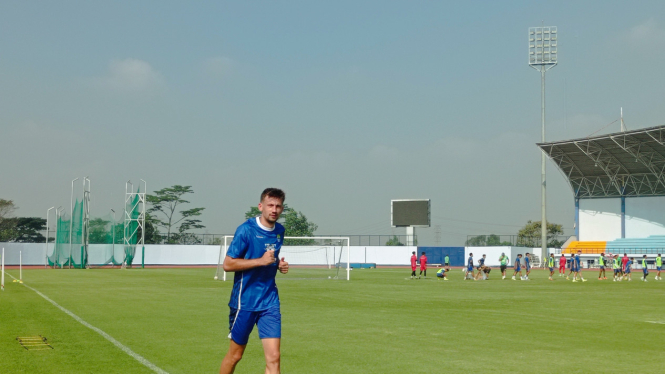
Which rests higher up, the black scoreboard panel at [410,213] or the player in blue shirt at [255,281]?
the black scoreboard panel at [410,213]

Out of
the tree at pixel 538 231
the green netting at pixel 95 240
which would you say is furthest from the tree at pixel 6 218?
the tree at pixel 538 231

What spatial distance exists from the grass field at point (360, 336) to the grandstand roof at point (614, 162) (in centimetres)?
4914

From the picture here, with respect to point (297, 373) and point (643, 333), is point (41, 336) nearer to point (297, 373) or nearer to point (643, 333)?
point (297, 373)

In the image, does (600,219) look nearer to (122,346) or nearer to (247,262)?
(122,346)

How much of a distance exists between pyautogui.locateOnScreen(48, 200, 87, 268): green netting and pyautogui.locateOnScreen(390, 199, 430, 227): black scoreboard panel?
35.0 meters

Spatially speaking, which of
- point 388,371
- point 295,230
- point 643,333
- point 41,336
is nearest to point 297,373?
point 388,371

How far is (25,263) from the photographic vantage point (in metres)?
63.7

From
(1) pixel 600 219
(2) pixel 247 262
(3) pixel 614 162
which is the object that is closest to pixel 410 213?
(3) pixel 614 162

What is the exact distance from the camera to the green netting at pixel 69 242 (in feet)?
168

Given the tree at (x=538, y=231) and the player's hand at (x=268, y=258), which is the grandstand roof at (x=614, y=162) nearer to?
the tree at (x=538, y=231)

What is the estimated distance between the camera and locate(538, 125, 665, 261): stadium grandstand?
67.1 m

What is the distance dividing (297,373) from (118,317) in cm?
749

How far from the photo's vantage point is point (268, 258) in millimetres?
5738

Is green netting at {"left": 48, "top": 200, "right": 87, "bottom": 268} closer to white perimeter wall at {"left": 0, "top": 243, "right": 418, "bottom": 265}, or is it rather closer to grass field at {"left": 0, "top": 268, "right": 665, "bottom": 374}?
white perimeter wall at {"left": 0, "top": 243, "right": 418, "bottom": 265}
